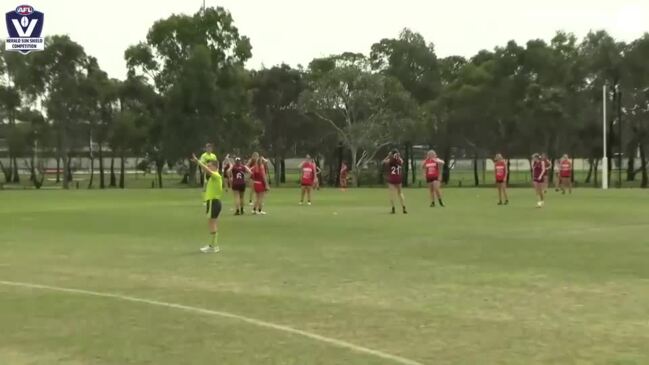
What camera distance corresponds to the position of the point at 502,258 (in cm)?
1452

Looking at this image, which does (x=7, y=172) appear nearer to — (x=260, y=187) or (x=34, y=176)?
(x=34, y=176)

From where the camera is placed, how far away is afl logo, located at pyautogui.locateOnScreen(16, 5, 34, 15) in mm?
32503

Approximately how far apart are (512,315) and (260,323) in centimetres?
284

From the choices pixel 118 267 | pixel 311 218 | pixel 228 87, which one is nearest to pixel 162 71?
pixel 228 87

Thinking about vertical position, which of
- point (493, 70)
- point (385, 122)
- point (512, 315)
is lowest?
point (512, 315)

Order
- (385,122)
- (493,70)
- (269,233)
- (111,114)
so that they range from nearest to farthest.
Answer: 1. (269,233)
2. (385,122)
3. (493,70)
4. (111,114)

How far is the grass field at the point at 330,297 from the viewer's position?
298 inches

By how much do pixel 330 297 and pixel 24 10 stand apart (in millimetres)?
26821

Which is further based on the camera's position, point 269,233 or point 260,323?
point 269,233

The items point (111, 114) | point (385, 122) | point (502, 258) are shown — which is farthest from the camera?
point (111, 114)

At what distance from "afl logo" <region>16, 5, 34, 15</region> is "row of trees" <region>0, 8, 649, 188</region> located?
37262 mm

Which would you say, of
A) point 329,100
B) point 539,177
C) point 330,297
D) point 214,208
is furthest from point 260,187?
point 329,100

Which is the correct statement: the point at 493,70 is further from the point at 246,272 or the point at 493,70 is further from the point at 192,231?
the point at 246,272

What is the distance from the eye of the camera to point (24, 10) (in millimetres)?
32812
